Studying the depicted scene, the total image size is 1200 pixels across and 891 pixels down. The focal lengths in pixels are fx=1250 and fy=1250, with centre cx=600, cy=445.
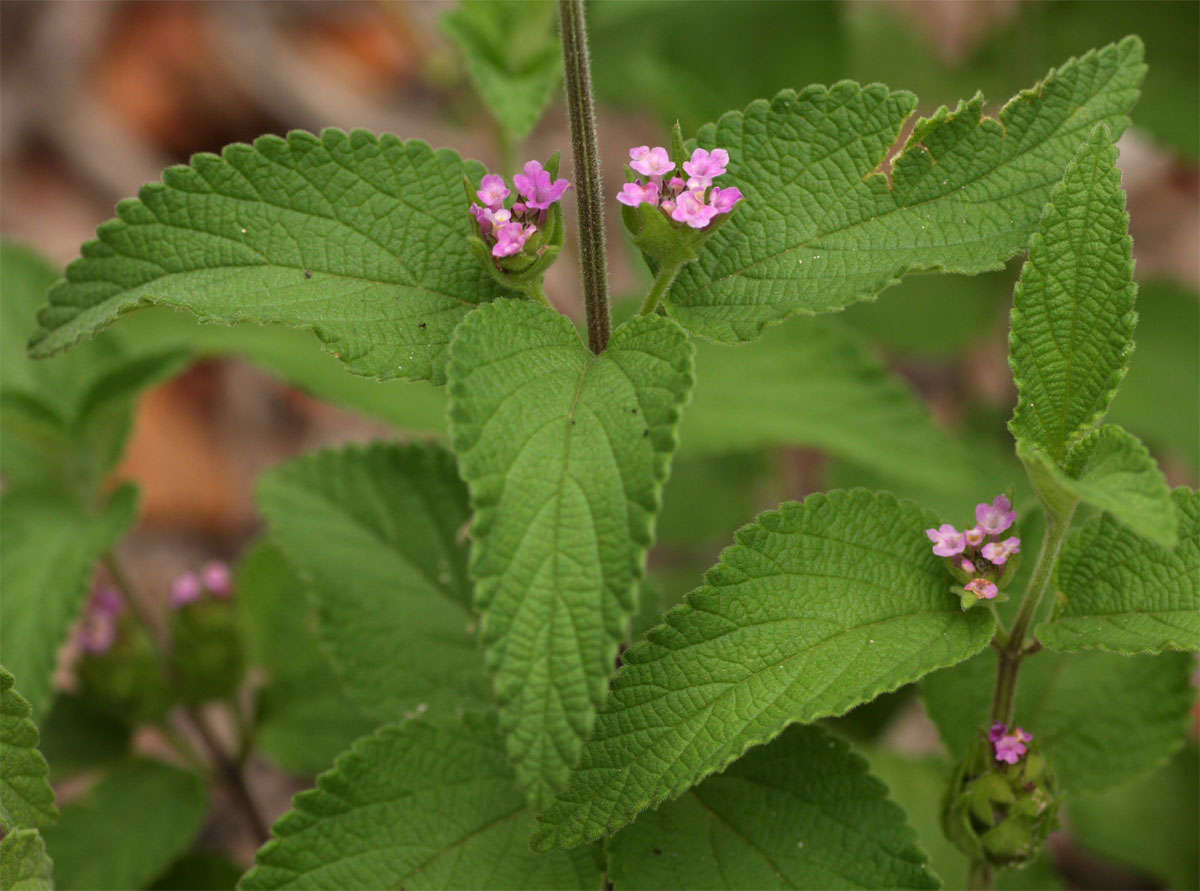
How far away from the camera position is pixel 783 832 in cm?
149

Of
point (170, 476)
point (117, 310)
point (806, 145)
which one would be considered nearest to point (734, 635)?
point (806, 145)

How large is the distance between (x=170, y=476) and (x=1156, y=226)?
3349 mm

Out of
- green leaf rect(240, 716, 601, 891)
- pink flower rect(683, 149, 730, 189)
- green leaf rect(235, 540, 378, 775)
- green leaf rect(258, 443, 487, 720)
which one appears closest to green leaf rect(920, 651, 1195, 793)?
green leaf rect(240, 716, 601, 891)

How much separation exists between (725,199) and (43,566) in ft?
4.00

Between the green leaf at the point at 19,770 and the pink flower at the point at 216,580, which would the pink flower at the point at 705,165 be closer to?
the green leaf at the point at 19,770

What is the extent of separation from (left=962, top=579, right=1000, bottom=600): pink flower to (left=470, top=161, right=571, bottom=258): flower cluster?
0.61 m

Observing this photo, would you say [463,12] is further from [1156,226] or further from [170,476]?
[1156,226]

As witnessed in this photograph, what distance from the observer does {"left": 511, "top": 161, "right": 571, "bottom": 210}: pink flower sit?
1.37 metres

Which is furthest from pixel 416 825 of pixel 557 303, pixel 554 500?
pixel 557 303

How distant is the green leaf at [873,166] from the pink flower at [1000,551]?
36cm

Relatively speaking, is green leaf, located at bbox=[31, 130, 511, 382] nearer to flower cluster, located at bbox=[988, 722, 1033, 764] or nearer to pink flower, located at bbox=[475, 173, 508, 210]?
pink flower, located at bbox=[475, 173, 508, 210]

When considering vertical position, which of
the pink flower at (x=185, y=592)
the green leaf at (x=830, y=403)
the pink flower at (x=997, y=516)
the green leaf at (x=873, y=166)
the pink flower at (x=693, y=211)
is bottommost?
the pink flower at (x=997, y=516)

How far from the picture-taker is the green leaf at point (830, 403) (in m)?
2.32

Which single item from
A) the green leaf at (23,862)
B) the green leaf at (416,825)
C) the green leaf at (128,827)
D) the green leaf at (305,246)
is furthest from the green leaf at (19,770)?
the green leaf at (128,827)
